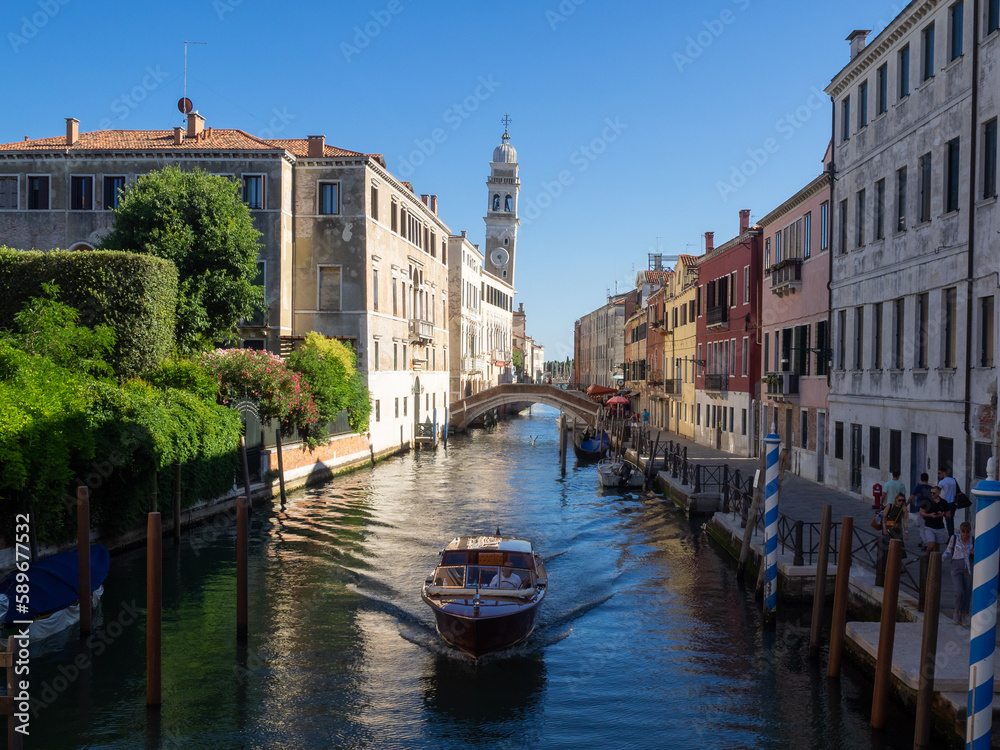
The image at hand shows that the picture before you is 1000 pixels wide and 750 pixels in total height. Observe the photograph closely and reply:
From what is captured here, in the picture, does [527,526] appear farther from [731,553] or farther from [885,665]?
[885,665]

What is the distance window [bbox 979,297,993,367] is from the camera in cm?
1566

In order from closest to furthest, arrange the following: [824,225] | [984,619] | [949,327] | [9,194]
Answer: [984,619]
[949,327]
[824,225]
[9,194]

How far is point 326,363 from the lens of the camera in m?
31.8

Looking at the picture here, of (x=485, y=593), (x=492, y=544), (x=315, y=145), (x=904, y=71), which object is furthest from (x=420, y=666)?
(x=315, y=145)

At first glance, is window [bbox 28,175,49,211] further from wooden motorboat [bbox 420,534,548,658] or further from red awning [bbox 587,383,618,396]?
red awning [bbox 587,383,618,396]

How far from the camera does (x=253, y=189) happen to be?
116 ft

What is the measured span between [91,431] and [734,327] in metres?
26.3

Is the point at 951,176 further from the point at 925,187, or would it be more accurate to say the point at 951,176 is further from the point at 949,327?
the point at 949,327

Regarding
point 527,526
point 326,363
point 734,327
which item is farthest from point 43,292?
point 734,327

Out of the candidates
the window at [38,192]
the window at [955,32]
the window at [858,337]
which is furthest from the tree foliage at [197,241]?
the window at [955,32]

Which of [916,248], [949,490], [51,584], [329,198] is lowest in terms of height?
[51,584]

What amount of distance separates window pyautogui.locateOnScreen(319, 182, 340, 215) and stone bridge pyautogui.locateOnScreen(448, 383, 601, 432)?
21.7m

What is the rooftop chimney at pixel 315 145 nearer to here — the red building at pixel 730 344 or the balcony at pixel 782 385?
the red building at pixel 730 344

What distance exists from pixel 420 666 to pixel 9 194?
30.6m
